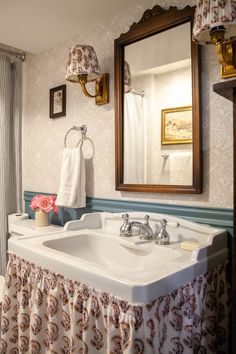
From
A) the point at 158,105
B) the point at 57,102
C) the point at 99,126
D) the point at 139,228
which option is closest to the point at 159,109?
the point at 158,105

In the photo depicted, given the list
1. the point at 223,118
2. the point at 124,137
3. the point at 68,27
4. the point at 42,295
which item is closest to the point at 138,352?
the point at 42,295

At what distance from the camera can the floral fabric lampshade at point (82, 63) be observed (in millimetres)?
1665

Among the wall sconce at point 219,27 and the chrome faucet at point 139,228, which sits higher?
the wall sconce at point 219,27

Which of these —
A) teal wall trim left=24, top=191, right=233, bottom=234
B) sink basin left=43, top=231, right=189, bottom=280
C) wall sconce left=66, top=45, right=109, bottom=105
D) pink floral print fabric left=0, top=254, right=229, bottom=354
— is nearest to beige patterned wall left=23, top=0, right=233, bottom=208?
teal wall trim left=24, top=191, right=233, bottom=234

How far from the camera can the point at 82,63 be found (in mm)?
1664

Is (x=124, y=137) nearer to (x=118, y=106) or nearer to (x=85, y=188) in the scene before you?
(x=118, y=106)

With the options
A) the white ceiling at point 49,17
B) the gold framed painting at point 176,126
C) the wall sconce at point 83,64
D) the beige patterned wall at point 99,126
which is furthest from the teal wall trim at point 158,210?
the white ceiling at point 49,17

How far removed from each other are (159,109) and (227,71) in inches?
14.9

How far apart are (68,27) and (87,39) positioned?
0.48ft

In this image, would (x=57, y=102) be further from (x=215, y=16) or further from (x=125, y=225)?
(x=215, y=16)

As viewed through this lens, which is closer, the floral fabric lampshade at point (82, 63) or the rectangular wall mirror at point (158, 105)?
the rectangular wall mirror at point (158, 105)

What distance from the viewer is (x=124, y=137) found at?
5.57 ft

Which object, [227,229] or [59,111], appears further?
[59,111]

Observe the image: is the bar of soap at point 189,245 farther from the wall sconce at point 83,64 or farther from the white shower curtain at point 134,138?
the wall sconce at point 83,64
